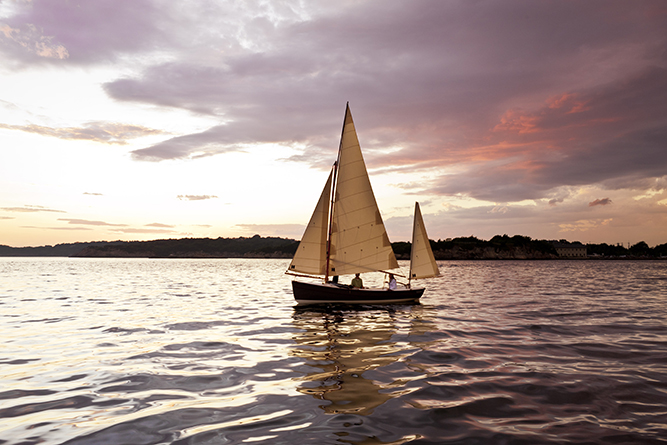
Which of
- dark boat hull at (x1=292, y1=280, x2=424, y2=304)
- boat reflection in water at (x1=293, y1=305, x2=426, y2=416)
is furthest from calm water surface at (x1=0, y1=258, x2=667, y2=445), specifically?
dark boat hull at (x1=292, y1=280, x2=424, y2=304)

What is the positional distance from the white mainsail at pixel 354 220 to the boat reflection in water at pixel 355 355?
4.45m

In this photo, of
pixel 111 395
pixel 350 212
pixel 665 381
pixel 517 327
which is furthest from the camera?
pixel 350 212

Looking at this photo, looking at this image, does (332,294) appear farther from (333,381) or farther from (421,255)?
(333,381)

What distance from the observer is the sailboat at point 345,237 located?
87.9 feet

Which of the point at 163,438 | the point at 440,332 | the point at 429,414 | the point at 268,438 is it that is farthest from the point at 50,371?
the point at 440,332

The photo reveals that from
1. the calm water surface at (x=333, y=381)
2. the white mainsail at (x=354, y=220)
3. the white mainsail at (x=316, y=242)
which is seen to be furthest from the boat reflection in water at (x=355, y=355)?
the white mainsail at (x=354, y=220)

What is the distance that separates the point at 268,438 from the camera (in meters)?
6.61

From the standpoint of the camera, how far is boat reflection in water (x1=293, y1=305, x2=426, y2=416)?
346 inches

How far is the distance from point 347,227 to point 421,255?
27.3ft

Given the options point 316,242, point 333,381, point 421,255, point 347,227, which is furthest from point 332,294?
point 333,381

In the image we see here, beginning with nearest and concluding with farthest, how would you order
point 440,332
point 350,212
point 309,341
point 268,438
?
point 268,438 < point 309,341 < point 440,332 < point 350,212

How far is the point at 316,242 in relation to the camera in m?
27.3

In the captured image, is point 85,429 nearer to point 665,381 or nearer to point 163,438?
point 163,438

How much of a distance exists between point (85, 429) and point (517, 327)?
58.5 feet
